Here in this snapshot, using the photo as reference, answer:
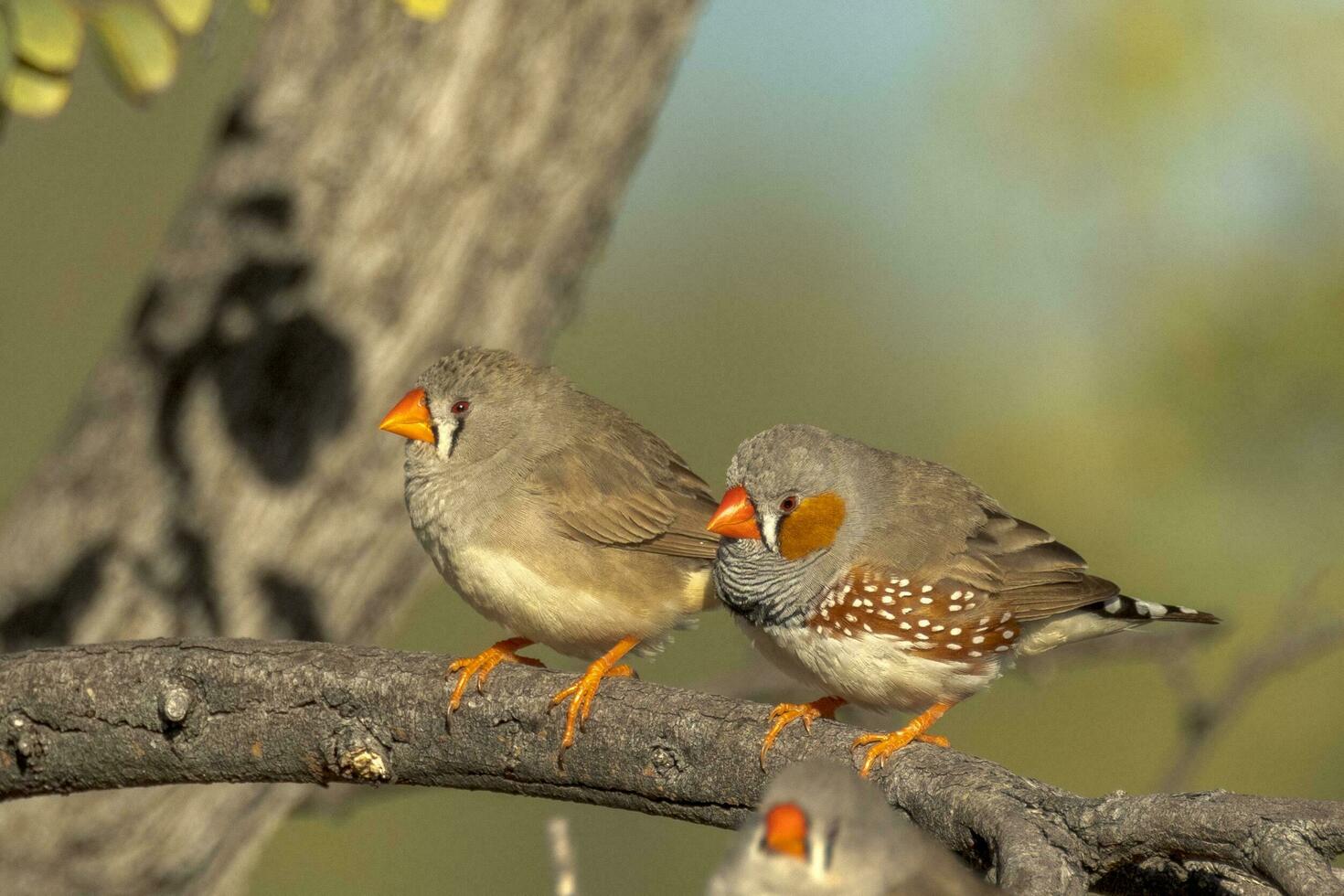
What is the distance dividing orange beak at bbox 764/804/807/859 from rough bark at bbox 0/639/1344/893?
58cm

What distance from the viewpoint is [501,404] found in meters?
4.58

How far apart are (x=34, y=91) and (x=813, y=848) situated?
7.99 feet

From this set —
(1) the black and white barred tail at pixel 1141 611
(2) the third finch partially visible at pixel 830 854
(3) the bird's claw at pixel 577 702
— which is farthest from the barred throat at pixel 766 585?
(2) the third finch partially visible at pixel 830 854

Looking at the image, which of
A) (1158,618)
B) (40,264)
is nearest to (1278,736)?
(1158,618)

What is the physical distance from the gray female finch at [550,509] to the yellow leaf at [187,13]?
1.40 meters

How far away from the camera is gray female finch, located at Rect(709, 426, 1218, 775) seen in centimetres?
379

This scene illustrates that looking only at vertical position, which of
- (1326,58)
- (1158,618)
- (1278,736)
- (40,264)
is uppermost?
(1326,58)

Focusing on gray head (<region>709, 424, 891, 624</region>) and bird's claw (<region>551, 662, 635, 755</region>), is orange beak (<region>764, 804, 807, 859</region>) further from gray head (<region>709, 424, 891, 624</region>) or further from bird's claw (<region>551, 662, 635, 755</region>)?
gray head (<region>709, 424, 891, 624</region>)

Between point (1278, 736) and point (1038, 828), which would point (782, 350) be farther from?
point (1038, 828)

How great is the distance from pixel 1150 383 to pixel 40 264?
8680 millimetres

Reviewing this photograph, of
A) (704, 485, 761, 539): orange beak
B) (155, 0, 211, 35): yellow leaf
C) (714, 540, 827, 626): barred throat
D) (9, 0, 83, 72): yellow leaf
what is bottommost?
(714, 540, 827, 626): barred throat

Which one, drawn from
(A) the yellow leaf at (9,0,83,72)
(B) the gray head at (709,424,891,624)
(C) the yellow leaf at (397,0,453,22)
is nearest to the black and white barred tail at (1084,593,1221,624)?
(B) the gray head at (709,424,891,624)

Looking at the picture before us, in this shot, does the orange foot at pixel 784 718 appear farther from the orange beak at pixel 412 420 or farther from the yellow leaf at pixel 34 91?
the yellow leaf at pixel 34 91

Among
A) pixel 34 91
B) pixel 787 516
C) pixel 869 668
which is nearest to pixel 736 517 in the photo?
pixel 787 516
